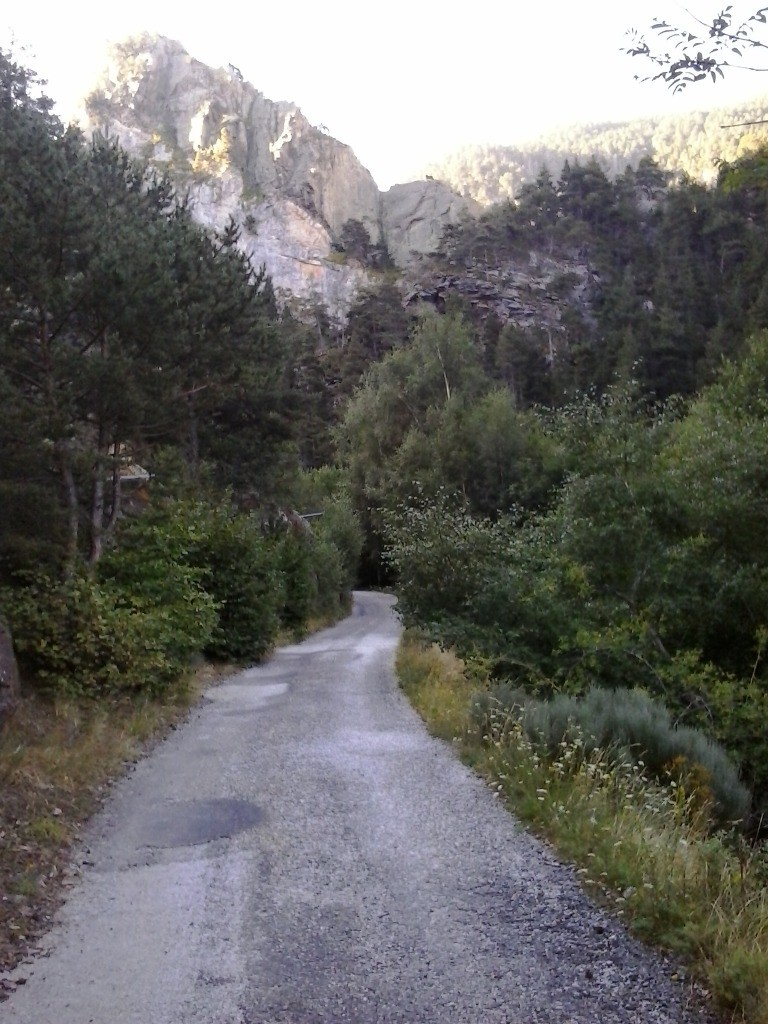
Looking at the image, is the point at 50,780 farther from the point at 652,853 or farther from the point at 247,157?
the point at 247,157

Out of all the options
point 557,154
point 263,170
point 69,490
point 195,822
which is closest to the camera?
point 195,822

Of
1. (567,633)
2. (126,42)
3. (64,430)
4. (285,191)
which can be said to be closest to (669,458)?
(567,633)

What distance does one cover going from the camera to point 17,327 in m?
16.1

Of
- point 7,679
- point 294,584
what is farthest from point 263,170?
point 7,679

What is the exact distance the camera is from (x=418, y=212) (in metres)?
122

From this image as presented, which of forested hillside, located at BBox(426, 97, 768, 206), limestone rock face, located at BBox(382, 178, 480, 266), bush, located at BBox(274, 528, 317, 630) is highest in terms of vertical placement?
forested hillside, located at BBox(426, 97, 768, 206)

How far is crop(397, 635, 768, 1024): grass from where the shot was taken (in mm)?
4906

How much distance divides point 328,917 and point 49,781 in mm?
4254

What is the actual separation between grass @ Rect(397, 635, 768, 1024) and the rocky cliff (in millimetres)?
86961

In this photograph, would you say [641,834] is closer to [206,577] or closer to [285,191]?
[206,577]

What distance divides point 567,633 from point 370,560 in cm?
4938

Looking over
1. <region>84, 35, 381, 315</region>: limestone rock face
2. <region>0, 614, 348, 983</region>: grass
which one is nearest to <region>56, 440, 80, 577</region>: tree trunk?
<region>0, 614, 348, 983</region>: grass

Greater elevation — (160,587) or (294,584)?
(160,587)

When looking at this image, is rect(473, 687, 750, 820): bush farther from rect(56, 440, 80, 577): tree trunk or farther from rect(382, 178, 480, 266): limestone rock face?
rect(382, 178, 480, 266): limestone rock face
